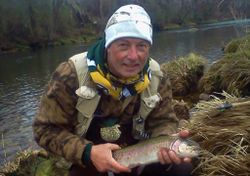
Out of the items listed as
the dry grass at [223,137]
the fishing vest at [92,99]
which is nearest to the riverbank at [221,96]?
the dry grass at [223,137]

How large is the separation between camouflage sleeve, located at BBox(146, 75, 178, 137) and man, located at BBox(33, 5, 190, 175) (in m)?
0.03

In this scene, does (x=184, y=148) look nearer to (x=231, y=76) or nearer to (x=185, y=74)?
(x=231, y=76)

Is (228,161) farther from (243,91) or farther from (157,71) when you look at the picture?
(243,91)

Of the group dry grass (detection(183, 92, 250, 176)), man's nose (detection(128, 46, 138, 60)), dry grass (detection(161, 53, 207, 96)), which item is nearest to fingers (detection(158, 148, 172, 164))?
man's nose (detection(128, 46, 138, 60))

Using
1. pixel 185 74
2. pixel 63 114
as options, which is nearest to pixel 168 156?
pixel 63 114

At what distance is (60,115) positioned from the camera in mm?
3523

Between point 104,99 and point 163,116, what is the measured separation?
0.63m

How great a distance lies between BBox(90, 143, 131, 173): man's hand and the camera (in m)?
3.21

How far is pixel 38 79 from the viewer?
Answer: 82.4 feet

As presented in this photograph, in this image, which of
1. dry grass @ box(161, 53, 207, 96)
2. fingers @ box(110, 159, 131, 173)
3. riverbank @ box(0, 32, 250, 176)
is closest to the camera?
fingers @ box(110, 159, 131, 173)

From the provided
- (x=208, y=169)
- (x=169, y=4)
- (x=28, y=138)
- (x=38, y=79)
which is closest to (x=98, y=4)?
(x=169, y=4)

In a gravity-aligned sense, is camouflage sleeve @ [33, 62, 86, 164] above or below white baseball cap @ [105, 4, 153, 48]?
below

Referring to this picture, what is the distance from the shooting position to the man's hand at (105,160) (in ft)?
10.5

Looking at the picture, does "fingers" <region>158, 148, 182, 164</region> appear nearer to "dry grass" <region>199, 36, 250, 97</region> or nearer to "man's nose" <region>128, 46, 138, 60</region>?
"man's nose" <region>128, 46, 138, 60</region>
